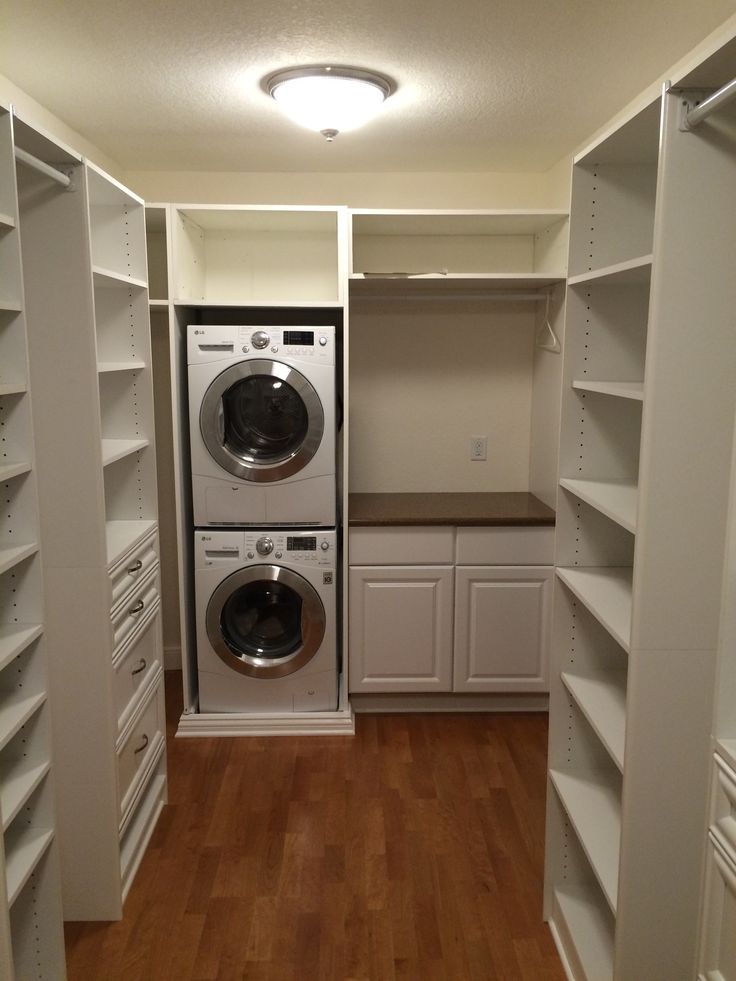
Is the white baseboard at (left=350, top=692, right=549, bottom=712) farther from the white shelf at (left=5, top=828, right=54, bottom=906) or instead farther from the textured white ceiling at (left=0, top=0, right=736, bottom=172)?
the textured white ceiling at (left=0, top=0, right=736, bottom=172)

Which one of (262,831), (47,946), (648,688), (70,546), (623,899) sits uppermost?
(70,546)

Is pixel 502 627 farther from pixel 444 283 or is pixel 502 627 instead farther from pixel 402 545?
pixel 444 283

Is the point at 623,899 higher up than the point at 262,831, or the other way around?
the point at 623,899

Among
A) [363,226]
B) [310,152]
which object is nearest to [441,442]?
[363,226]

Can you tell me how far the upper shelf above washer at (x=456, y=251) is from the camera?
3318 millimetres

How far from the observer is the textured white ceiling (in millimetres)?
1969

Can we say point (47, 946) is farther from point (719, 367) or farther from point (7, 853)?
point (719, 367)

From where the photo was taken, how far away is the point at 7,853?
69.4 inches

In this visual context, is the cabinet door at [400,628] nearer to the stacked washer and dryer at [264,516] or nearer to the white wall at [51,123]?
the stacked washer and dryer at [264,516]

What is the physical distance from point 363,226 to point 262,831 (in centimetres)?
248

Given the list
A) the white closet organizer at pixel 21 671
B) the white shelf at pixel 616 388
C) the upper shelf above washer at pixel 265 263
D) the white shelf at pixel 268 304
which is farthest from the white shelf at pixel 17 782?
the upper shelf above washer at pixel 265 263

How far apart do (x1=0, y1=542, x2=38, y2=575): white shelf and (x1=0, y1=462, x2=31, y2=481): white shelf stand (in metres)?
0.15

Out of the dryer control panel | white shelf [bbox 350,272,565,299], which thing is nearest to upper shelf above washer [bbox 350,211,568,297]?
white shelf [bbox 350,272,565,299]

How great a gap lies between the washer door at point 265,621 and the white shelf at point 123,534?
750mm
